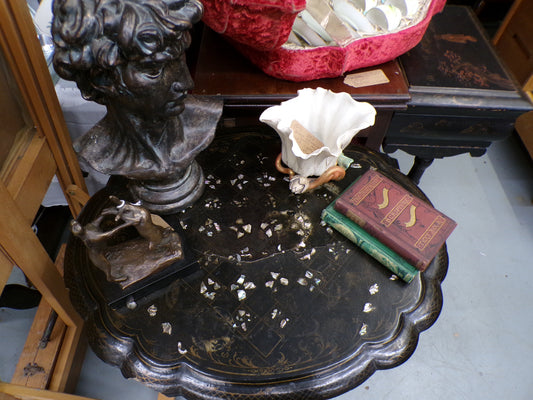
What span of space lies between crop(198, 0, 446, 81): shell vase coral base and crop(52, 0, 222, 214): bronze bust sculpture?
225 mm

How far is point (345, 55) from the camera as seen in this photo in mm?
1040

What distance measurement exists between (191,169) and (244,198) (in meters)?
0.14

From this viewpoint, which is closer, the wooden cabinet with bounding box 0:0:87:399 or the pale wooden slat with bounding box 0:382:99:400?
the wooden cabinet with bounding box 0:0:87:399

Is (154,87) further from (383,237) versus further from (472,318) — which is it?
(472,318)

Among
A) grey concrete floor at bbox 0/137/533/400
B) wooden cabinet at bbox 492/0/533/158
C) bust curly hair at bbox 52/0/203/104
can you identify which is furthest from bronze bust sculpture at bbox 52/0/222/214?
wooden cabinet at bbox 492/0/533/158

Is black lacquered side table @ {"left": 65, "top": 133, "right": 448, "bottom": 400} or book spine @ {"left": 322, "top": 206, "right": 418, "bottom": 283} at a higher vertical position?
book spine @ {"left": 322, "top": 206, "right": 418, "bottom": 283}

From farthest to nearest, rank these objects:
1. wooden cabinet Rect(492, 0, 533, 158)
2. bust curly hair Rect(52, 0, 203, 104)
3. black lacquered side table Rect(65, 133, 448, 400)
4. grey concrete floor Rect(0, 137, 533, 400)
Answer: wooden cabinet Rect(492, 0, 533, 158), grey concrete floor Rect(0, 137, 533, 400), black lacquered side table Rect(65, 133, 448, 400), bust curly hair Rect(52, 0, 203, 104)

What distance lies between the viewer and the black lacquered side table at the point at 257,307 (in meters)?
0.72

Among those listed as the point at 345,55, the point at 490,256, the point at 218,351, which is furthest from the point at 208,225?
the point at 490,256

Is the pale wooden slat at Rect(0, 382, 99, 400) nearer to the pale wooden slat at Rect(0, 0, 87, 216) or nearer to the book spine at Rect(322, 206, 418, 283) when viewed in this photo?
the pale wooden slat at Rect(0, 0, 87, 216)

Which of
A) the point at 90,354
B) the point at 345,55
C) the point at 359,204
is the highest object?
the point at 345,55

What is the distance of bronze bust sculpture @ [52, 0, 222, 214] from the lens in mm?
594

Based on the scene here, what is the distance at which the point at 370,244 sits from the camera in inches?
32.5

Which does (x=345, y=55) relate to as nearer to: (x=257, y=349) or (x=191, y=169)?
(x=191, y=169)
